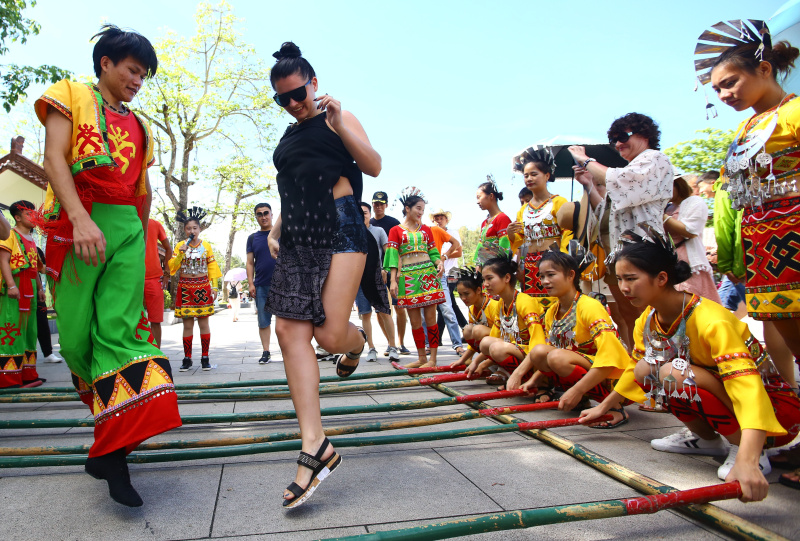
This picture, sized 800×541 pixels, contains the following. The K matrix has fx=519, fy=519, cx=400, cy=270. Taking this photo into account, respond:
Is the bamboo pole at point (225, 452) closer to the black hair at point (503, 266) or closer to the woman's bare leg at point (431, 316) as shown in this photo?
the black hair at point (503, 266)

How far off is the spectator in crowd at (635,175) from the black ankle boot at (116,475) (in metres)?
2.71

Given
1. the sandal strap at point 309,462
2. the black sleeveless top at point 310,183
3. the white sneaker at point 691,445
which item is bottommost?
the white sneaker at point 691,445

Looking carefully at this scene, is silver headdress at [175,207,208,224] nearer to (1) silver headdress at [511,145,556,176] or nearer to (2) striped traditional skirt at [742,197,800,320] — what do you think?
(1) silver headdress at [511,145,556,176]

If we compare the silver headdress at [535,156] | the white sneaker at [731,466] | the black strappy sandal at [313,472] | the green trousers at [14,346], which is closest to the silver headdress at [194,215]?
the green trousers at [14,346]

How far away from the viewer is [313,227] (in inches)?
85.0

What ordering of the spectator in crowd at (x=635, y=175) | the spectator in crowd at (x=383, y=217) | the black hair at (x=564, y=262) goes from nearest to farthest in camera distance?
the spectator in crowd at (x=635, y=175) → the black hair at (x=564, y=262) → the spectator in crowd at (x=383, y=217)

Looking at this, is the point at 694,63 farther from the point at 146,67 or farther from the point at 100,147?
the point at 100,147

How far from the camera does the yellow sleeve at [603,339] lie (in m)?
2.86

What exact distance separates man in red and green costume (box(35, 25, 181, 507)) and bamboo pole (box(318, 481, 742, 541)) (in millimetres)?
1053

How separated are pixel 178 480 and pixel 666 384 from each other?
2.13m

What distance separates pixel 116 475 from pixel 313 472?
2.37ft

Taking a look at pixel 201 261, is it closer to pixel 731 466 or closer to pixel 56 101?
pixel 56 101

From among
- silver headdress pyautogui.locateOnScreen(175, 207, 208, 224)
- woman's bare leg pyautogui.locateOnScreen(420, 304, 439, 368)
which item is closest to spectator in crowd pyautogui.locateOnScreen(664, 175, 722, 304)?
woman's bare leg pyautogui.locateOnScreen(420, 304, 439, 368)

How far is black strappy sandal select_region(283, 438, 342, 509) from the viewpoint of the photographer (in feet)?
5.99
